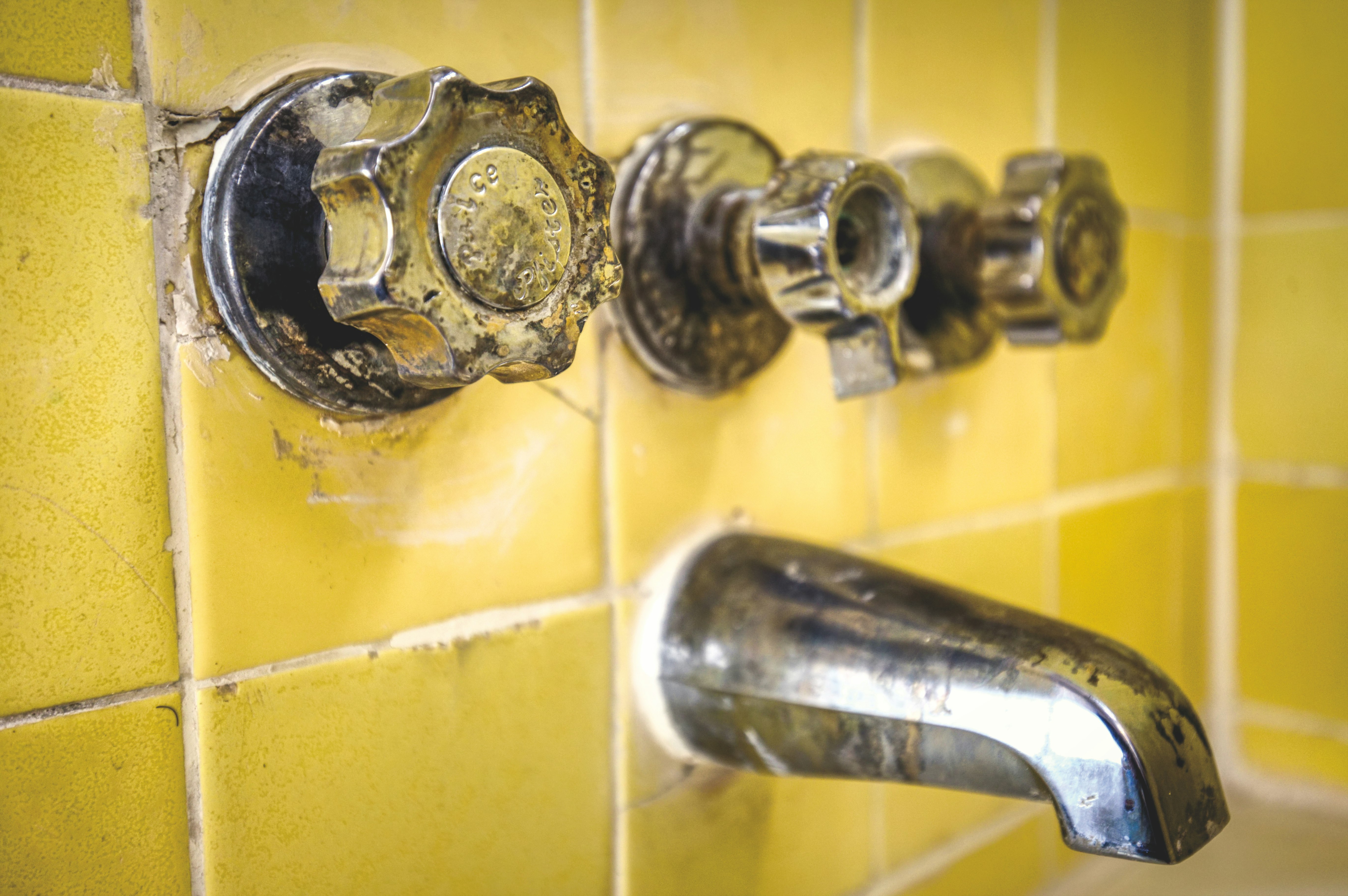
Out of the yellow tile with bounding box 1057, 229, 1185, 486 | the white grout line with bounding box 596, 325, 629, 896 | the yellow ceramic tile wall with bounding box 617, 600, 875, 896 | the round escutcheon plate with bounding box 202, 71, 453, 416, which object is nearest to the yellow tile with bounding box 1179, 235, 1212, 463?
the yellow tile with bounding box 1057, 229, 1185, 486

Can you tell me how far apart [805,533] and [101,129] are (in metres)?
0.35

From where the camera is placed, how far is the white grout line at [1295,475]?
2.40 ft

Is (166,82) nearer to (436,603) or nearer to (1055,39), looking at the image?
(436,603)

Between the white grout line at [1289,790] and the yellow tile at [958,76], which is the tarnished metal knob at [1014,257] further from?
the white grout line at [1289,790]

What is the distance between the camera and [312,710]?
34 cm

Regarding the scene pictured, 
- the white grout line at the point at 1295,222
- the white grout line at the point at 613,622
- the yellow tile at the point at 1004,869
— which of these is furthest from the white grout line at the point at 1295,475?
the white grout line at the point at 613,622

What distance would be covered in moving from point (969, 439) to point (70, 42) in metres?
0.48

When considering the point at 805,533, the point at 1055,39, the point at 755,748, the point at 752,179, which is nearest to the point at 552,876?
the point at 755,748

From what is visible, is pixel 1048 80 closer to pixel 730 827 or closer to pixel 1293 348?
pixel 1293 348

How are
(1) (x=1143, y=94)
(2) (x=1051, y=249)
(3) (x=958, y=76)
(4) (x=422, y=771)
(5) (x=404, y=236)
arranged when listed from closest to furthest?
(5) (x=404, y=236)
(4) (x=422, y=771)
(2) (x=1051, y=249)
(3) (x=958, y=76)
(1) (x=1143, y=94)

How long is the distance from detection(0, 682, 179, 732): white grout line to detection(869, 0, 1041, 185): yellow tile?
0.41 meters

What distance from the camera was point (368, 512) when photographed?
35cm

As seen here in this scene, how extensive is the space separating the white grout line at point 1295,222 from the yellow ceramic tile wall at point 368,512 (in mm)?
604

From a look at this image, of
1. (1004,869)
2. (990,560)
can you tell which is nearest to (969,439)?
(990,560)
